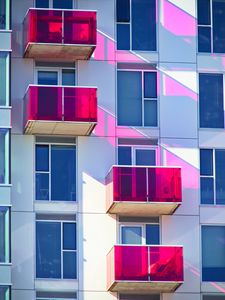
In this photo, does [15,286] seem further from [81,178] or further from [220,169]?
[220,169]

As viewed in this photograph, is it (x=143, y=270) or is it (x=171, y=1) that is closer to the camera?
(x=143, y=270)

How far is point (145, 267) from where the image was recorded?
67.1 m

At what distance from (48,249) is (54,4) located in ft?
31.2

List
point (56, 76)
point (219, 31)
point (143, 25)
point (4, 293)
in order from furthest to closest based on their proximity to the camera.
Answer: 1. point (219, 31)
2. point (143, 25)
3. point (56, 76)
4. point (4, 293)

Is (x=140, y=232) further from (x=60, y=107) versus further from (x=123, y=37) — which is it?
(x=123, y=37)

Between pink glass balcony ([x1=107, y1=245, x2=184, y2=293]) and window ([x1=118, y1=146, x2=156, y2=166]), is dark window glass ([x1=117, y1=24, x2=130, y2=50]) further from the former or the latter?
pink glass balcony ([x1=107, y1=245, x2=184, y2=293])

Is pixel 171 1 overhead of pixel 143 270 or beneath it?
overhead

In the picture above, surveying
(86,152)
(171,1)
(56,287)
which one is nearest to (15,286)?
(56,287)

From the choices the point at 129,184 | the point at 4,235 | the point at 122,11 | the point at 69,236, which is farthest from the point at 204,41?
the point at 4,235

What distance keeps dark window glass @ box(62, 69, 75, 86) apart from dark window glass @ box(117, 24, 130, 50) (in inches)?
83.5

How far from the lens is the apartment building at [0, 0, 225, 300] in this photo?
67.4 metres

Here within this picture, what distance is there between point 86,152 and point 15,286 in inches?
231

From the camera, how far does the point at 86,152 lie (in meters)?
69.1

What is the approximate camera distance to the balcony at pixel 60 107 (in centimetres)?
6756
